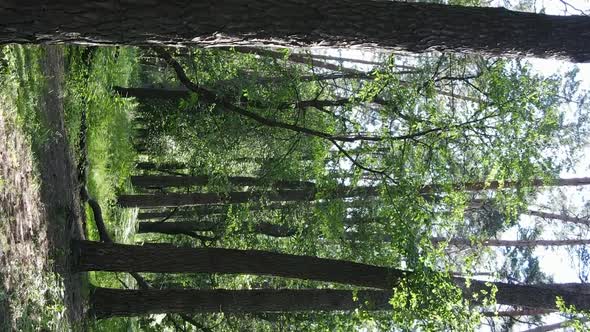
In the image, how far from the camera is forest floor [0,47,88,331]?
21.1 feet

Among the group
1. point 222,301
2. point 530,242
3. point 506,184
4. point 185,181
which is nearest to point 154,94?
point 185,181

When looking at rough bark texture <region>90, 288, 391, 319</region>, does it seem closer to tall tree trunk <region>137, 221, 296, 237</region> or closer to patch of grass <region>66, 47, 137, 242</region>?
patch of grass <region>66, 47, 137, 242</region>

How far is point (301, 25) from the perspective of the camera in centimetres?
482

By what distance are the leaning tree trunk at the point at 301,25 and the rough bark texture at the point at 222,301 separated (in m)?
4.48

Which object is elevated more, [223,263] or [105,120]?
[105,120]

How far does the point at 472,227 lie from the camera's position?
23.9 metres

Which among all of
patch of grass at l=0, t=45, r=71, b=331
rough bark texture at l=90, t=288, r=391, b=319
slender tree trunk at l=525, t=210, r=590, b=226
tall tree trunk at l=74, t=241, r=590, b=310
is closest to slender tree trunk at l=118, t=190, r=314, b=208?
rough bark texture at l=90, t=288, r=391, b=319

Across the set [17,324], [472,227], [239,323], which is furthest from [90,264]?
[472,227]

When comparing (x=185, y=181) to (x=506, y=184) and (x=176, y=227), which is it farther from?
(x=506, y=184)

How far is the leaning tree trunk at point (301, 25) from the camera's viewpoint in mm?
4199

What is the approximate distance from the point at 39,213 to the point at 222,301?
9.04 ft

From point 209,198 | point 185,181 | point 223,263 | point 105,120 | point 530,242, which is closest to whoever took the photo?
point 223,263

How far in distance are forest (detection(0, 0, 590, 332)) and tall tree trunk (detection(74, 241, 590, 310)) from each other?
1.0 inches

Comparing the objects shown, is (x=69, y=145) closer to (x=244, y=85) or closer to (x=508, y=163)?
(x=244, y=85)
